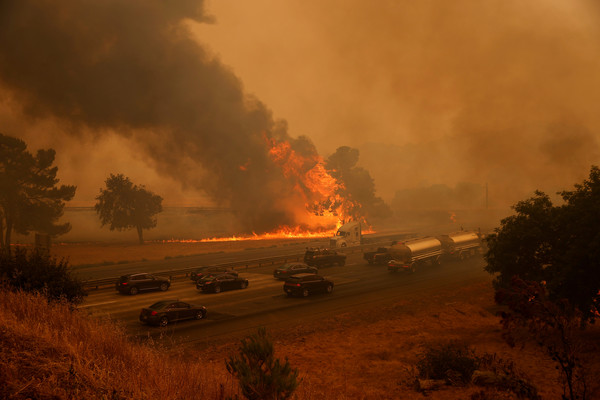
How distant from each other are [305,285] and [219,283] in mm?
6573

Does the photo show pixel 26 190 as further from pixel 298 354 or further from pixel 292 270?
pixel 298 354

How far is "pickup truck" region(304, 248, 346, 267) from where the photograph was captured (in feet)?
134

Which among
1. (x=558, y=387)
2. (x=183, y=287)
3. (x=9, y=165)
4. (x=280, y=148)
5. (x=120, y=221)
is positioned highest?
(x=280, y=148)

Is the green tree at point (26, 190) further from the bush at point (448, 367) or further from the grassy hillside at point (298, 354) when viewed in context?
the bush at point (448, 367)

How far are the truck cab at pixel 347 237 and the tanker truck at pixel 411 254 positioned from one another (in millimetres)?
16444

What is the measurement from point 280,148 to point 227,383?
7741cm

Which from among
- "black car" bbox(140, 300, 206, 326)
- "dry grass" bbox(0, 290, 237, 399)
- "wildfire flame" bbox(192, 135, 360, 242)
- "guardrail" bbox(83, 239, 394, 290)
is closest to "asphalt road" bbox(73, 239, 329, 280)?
"guardrail" bbox(83, 239, 394, 290)

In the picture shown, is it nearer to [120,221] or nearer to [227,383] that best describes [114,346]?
[227,383]

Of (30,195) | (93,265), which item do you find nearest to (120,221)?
(30,195)

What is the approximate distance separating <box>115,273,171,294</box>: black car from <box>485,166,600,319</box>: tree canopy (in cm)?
2276

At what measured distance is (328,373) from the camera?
597 inches

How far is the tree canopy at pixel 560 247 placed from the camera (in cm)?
1697

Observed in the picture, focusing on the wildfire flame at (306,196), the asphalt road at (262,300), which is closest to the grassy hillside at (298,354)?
the asphalt road at (262,300)

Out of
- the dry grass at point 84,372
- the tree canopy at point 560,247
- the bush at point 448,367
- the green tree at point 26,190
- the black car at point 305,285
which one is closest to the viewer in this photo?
the dry grass at point 84,372
